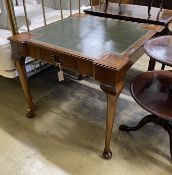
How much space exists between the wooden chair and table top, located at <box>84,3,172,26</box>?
0.36 m

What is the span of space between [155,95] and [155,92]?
0.03 meters

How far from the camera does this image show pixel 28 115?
5.34ft

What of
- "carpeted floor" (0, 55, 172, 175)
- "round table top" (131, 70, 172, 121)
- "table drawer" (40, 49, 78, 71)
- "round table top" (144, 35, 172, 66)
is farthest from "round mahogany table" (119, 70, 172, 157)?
"table drawer" (40, 49, 78, 71)

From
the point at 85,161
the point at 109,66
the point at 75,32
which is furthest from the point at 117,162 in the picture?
the point at 75,32

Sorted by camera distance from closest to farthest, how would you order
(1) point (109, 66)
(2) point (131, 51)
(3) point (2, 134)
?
(1) point (109, 66) → (2) point (131, 51) → (3) point (2, 134)

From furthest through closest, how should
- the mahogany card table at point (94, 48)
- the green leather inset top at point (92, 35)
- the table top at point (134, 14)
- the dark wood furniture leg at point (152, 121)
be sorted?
the table top at point (134, 14) → the dark wood furniture leg at point (152, 121) → the green leather inset top at point (92, 35) → the mahogany card table at point (94, 48)

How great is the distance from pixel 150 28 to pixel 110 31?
0.92 ft

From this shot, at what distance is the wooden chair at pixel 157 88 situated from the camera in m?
1.12

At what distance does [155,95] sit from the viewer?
4.18 ft

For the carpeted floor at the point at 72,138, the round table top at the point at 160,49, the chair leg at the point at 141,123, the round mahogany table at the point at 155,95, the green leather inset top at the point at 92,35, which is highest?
the green leather inset top at the point at 92,35

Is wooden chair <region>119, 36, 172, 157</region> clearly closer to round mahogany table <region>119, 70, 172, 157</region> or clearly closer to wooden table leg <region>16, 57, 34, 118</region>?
round mahogany table <region>119, 70, 172, 157</region>

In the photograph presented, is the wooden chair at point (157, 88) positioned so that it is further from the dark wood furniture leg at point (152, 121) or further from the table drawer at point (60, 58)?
the table drawer at point (60, 58)

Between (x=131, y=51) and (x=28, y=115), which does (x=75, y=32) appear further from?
(x=28, y=115)

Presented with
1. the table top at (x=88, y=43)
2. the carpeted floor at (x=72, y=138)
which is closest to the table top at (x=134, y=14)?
the table top at (x=88, y=43)
